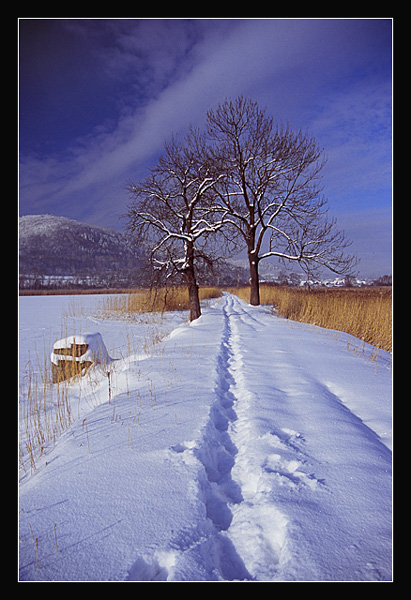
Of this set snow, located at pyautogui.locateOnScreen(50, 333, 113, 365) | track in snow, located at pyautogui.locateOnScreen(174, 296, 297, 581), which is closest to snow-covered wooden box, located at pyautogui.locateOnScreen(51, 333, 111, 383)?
snow, located at pyautogui.locateOnScreen(50, 333, 113, 365)

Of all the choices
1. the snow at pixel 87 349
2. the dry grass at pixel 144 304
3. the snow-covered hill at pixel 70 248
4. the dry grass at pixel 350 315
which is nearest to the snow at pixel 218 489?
the snow at pixel 87 349

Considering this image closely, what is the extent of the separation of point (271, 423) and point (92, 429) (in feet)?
5.26

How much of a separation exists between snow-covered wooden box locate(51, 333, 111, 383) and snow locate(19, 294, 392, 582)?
6.10 ft

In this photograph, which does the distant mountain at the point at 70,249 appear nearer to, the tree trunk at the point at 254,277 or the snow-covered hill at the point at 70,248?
the snow-covered hill at the point at 70,248

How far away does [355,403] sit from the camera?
3.35 metres

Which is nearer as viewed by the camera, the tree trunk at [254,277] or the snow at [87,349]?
the snow at [87,349]

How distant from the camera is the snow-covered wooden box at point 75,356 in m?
5.36

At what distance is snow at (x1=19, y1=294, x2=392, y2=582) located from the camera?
1301 millimetres

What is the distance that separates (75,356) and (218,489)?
14.2 ft

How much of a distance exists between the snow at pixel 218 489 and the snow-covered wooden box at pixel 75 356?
186 centimetres
